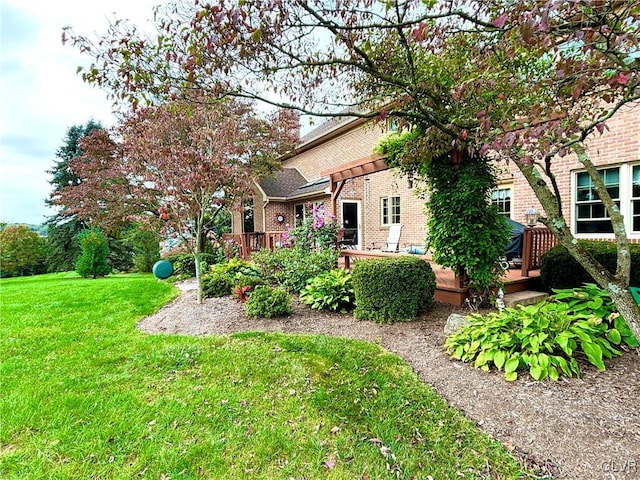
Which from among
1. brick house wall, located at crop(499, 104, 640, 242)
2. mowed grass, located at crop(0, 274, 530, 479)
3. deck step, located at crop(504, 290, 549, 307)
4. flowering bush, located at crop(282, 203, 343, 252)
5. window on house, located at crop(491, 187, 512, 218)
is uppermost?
brick house wall, located at crop(499, 104, 640, 242)

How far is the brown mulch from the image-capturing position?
7.57 ft

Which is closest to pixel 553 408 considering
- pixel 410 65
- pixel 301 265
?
pixel 410 65

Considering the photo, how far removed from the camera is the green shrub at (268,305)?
5.91m

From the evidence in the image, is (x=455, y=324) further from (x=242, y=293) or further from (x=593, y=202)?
(x=593, y=202)

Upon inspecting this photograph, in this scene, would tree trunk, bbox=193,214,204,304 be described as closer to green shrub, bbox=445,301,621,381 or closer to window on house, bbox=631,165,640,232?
green shrub, bbox=445,301,621,381

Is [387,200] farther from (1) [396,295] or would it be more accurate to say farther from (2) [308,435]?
(2) [308,435]

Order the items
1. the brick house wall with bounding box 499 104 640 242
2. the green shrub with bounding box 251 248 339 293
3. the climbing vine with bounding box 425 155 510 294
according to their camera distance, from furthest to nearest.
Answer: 1. the green shrub with bounding box 251 248 339 293
2. the brick house wall with bounding box 499 104 640 242
3. the climbing vine with bounding box 425 155 510 294

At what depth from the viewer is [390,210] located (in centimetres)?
1320

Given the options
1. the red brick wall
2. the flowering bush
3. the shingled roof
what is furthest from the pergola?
the shingled roof

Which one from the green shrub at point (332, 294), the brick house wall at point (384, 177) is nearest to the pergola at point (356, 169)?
the brick house wall at point (384, 177)

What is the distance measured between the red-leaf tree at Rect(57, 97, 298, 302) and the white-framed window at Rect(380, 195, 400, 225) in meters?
4.98

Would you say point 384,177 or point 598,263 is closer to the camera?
point 598,263

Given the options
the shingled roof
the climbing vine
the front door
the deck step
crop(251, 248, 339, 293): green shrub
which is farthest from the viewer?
the shingled roof

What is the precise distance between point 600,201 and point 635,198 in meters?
0.56
